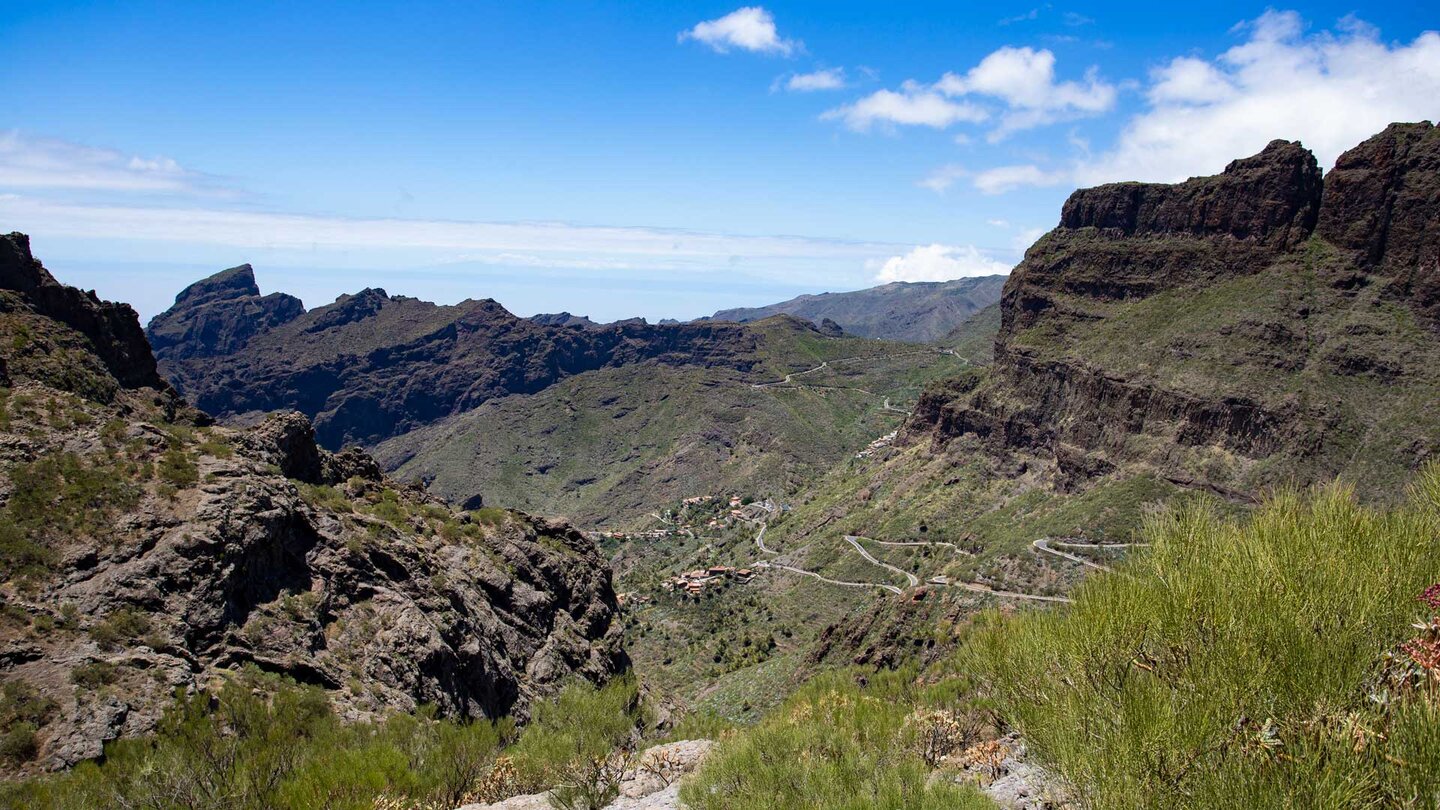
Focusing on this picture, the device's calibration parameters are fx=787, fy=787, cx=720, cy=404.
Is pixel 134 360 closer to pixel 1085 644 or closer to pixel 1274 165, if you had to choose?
pixel 1085 644

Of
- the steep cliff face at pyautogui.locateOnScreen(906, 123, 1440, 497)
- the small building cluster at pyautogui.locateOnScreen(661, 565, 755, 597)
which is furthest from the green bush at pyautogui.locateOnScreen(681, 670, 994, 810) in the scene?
the small building cluster at pyautogui.locateOnScreen(661, 565, 755, 597)

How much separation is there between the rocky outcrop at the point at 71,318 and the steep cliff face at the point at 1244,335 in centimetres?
6421

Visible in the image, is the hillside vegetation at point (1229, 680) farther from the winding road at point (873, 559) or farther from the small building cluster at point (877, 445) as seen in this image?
the small building cluster at point (877, 445)

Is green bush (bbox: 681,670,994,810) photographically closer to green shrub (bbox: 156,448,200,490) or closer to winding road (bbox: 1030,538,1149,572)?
green shrub (bbox: 156,448,200,490)

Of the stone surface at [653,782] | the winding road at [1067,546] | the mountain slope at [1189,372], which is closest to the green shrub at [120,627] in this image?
the stone surface at [653,782]

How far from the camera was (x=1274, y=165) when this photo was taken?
75938mm

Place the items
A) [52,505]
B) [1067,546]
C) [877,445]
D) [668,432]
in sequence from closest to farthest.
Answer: [52,505] < [1067,546] < [877,445] < [668,432]

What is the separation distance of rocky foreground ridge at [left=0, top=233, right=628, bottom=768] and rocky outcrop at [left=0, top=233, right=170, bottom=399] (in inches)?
3.9

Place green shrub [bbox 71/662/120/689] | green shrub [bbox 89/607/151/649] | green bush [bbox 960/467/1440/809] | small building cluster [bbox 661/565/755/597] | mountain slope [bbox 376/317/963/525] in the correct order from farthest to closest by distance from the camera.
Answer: mountain slope [bbox 376/317/963/525] → small building cluster [bbox 661/565/755/597] → green shrub [bbox 89/607/151/649] → green shrub [bbox 71/662/120/689] → green bush [bbox 960/467/1440/809]

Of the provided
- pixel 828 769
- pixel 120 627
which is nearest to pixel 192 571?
pixel 120 627

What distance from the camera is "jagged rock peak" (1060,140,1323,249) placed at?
74.4m

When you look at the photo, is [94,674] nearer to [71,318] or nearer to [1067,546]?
[71,318]

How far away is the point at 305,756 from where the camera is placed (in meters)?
15.8

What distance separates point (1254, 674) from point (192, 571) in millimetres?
24257
